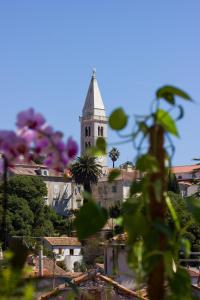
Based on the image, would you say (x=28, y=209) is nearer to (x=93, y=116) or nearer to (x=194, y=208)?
(x=93, y=116)

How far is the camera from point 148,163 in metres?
1.37

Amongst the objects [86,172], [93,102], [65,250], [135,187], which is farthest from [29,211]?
[135,187]

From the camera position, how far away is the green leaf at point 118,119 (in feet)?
4.72

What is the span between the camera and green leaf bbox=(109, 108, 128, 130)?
1.44 m

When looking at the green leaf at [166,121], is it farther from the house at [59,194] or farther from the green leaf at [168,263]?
the house at [59,194]

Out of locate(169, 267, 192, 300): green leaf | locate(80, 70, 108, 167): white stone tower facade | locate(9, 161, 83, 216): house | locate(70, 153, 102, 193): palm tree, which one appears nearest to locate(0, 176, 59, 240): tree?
locate(70, 153, 102, 193): palm tree

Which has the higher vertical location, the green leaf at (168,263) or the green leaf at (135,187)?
the green leaf at (135,187)

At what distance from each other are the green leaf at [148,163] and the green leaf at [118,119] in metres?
0.09

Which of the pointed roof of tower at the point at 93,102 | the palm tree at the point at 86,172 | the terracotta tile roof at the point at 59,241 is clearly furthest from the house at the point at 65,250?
the pointed roof of tower at the point at 93,102

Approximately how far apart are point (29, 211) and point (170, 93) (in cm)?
5943

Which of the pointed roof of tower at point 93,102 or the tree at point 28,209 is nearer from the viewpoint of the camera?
the tree at point 28,209

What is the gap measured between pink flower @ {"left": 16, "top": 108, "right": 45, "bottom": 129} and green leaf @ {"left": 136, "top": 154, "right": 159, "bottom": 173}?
0.68ft

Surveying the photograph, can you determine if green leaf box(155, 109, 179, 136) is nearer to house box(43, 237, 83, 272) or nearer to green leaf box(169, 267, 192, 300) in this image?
green leaf box(169, 267, 192, 300)

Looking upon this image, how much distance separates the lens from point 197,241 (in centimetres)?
4659
